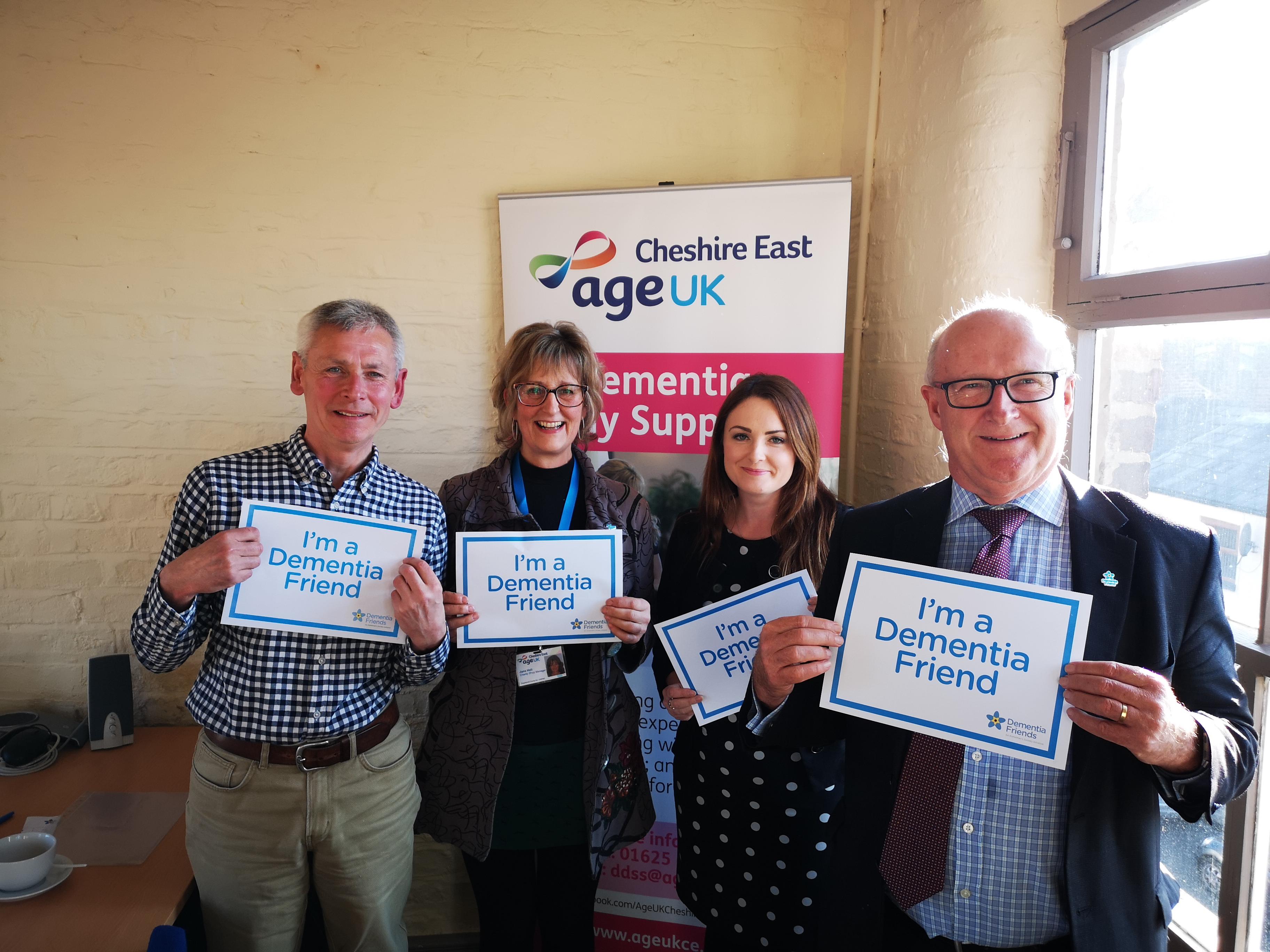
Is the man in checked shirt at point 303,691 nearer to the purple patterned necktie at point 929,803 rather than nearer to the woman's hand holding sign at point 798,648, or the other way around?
the woman's hand holding sign at point 798,648

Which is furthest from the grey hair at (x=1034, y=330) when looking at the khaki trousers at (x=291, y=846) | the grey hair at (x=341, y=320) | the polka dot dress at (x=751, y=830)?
the khaki trousers at (x=291, y=846)

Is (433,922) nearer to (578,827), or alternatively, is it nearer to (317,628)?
(578,827)

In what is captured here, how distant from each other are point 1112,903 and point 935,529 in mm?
678

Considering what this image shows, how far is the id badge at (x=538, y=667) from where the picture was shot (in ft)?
6.75

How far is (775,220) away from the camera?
2658 millimetres

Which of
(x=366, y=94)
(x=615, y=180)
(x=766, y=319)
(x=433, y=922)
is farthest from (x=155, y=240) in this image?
(x=433, y=922)

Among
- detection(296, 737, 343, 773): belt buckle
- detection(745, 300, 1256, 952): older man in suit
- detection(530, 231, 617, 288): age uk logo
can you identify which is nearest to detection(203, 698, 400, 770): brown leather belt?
detection(296, 737, 343, 773): belt buckle

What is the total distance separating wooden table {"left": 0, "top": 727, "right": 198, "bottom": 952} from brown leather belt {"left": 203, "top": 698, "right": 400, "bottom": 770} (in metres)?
0.55

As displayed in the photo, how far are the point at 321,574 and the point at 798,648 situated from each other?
3.71ft

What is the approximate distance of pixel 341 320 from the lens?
1.86 metres

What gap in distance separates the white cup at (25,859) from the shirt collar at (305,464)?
123 centimetres

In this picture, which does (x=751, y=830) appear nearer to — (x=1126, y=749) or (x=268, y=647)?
(x=1126, y=749)

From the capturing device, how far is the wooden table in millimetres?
1851

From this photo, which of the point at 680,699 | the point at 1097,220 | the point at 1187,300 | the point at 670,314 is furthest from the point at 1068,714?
the point at 670,314
